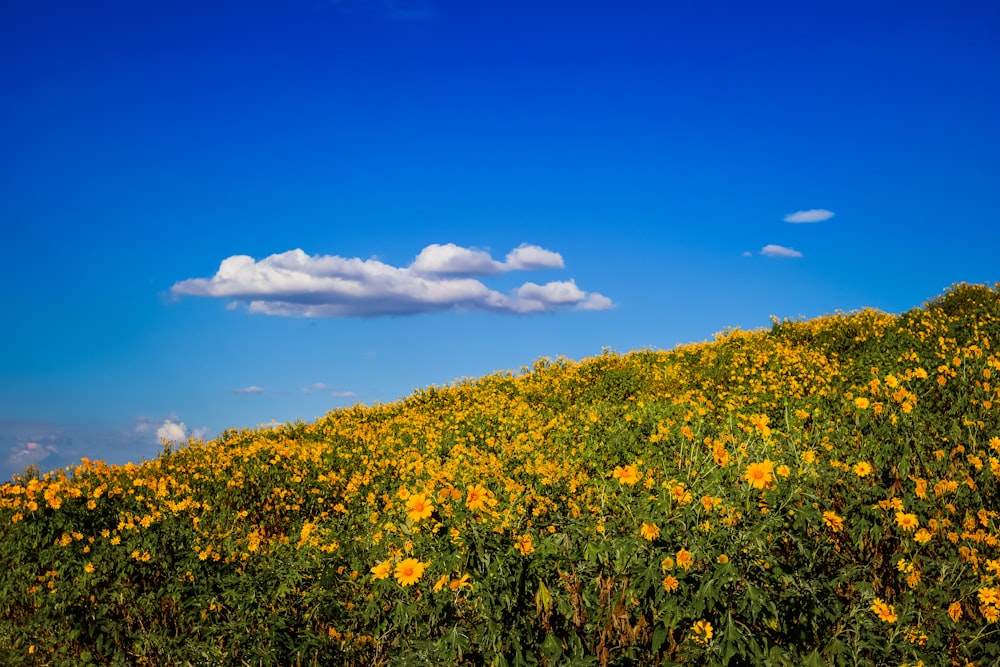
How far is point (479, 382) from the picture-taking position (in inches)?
711

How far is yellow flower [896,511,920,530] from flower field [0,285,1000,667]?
1cm

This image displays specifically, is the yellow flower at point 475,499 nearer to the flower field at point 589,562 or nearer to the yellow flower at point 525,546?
the flower field at point 589,562

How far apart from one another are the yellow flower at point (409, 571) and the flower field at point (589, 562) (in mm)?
14

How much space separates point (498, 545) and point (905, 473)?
2946 mm

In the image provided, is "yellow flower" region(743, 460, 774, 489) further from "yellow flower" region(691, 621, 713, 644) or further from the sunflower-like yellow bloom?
"yellow flower" region(691, 621, 713, 644)

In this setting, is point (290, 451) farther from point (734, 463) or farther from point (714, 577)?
point (714, 577)

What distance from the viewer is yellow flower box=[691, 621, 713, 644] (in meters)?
3.36

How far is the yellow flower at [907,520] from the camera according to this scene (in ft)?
14.3

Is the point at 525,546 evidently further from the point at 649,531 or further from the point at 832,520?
the point at 832,520

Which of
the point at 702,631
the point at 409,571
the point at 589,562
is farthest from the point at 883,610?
the point at 409,571

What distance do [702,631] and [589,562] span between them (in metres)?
0.63

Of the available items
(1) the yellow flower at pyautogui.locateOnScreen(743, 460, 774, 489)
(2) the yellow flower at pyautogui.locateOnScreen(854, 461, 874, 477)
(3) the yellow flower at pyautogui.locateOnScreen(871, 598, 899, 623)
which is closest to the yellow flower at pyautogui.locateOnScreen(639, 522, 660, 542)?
(1) the yellow flower at pyautogui.locateOnScreen(743, 460, 774, 489)

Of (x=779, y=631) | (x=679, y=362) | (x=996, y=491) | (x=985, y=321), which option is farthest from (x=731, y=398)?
(x=779, y=631)

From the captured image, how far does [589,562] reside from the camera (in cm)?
378
